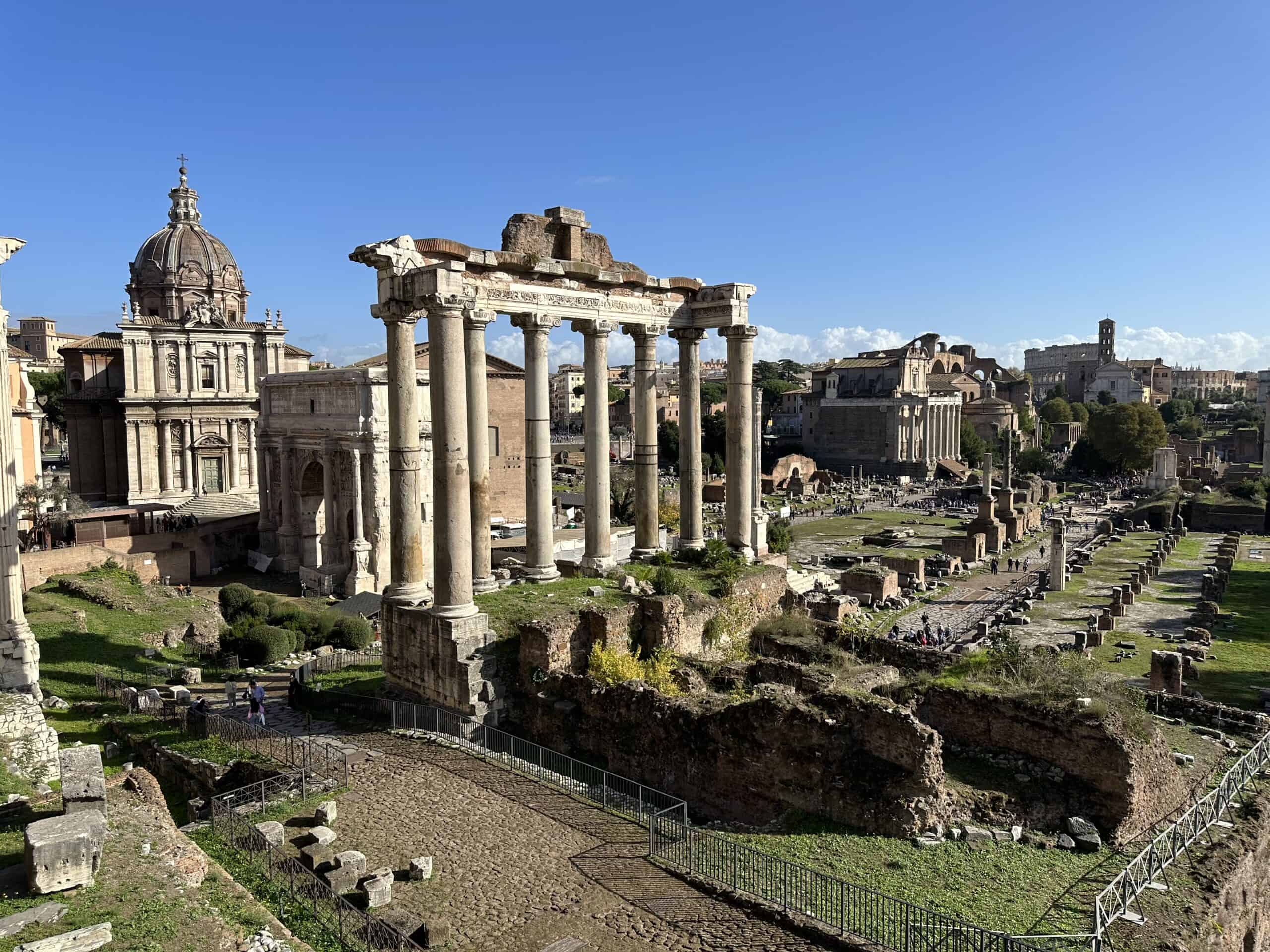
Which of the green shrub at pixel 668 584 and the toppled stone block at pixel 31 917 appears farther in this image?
the green shrub at pixel 668 584

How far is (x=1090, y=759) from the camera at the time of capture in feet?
38.8

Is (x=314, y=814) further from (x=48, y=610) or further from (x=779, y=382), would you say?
(x=779, y=382)

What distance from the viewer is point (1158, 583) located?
133 ft

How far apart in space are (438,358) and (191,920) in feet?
29.3

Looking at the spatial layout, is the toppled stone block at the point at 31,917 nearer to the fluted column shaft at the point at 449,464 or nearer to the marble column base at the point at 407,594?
the fluted column shaft at the point at 449,464

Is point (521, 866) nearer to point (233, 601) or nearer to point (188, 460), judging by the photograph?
point (233, 601)

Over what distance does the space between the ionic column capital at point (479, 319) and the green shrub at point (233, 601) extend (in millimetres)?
15021

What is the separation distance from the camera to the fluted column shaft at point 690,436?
2061cm

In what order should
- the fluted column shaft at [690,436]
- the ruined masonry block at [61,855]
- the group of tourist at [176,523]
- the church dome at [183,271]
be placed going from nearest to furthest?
the ruined masonry block at [61,855], the fluted column shaft at [690,436], the group of tourist at [176,523], the church dome at [183,271]

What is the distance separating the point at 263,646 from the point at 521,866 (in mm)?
14123

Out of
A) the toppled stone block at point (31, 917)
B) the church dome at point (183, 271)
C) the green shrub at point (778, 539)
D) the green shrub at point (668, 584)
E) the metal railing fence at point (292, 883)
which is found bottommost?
the green shrub at point (778, 539)

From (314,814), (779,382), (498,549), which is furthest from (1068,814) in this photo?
(779,382)

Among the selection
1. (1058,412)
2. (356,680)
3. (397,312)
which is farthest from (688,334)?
(1058,412)

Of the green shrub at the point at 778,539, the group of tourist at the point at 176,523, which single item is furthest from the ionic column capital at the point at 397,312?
the green shrub at the point at 778,539
